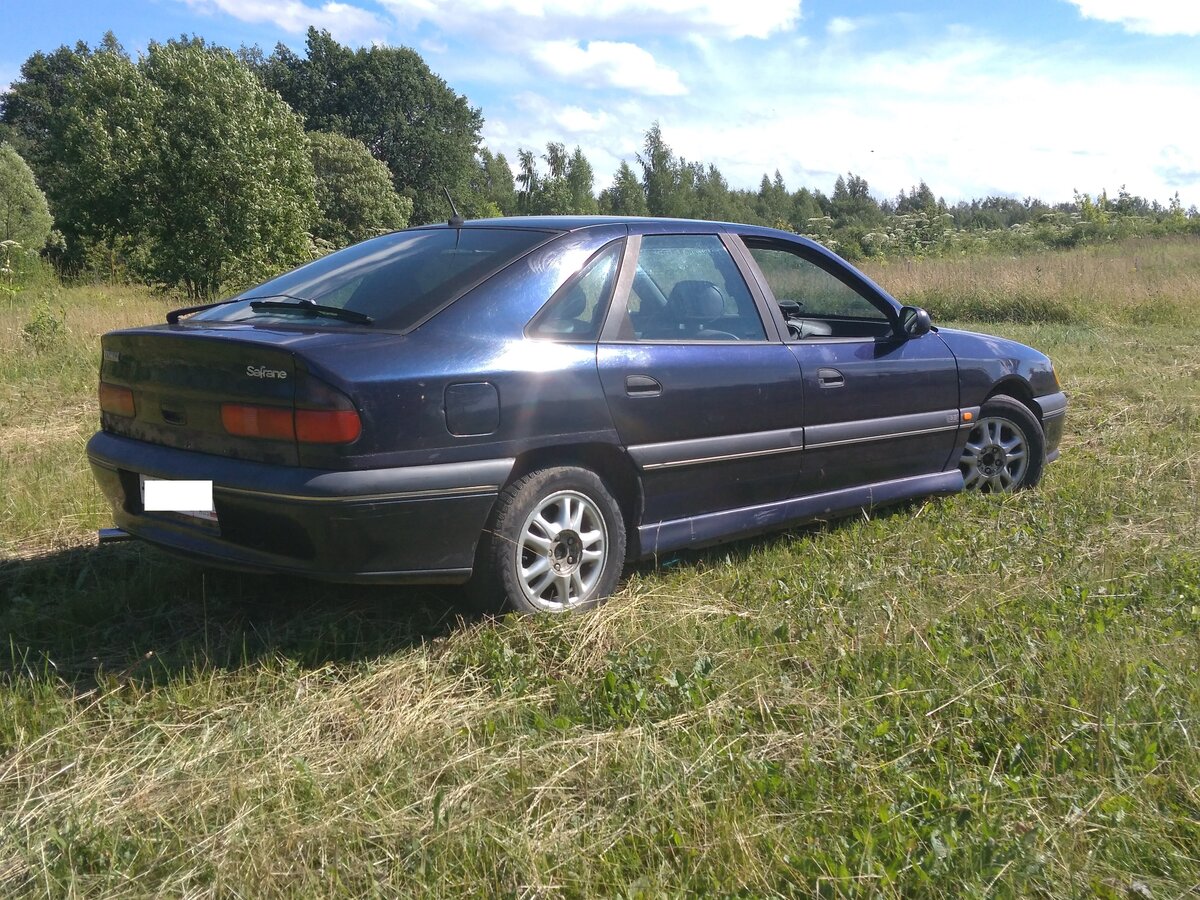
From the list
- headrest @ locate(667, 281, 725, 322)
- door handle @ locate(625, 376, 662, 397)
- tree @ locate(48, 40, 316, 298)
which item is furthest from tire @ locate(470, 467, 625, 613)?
tree @ locate(48, 40, 316, 298)

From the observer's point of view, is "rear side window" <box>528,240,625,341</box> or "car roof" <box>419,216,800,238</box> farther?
"car roof" <box>419,216,800,238</box>

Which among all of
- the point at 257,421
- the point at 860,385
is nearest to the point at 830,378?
the point at 860,385

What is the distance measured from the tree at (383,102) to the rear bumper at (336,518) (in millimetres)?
61750

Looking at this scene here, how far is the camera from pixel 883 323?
17.6ft

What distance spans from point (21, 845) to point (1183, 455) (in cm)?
629

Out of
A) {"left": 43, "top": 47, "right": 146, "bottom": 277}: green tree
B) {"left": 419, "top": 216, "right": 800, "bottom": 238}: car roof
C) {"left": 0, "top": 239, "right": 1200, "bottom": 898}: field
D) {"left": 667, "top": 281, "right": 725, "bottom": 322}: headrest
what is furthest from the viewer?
{"left": 43, "top": 47, "right": 146, "bottom": 277}: green tree

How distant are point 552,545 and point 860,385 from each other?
1.85 meters

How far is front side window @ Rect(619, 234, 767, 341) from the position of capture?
13.5 feet

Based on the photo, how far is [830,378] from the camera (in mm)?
4633

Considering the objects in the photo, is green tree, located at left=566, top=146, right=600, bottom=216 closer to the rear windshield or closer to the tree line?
the tree line

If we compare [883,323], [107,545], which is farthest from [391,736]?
[883,323]

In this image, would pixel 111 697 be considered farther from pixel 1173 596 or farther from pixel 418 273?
pixel 1173 596

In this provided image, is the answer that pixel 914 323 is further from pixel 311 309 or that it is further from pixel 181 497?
pixel 181 497

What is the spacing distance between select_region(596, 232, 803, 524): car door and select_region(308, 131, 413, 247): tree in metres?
47.0
